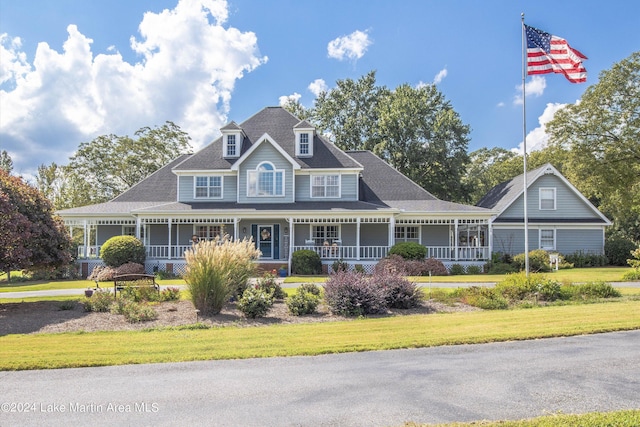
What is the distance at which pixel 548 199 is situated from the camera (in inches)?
1149

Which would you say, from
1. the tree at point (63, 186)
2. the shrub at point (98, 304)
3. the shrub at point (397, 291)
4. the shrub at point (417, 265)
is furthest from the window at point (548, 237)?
the tree at point (63, 186)

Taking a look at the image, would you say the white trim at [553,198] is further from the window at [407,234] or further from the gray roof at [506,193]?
the window at [407,234]

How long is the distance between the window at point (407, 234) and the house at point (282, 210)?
2.4 inches

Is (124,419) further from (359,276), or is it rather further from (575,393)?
(359,276)

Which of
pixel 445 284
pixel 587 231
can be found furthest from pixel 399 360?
pixel 587 231

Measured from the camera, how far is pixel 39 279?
23.7 metres

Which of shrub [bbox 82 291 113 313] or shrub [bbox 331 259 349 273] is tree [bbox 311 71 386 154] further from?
shrub [bbox 82 291 113 313]

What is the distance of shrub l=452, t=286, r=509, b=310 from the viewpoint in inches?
476

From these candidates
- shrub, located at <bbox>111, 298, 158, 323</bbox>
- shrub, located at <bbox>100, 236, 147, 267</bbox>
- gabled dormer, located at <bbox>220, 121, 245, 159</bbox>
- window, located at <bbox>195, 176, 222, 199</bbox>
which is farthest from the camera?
gabled dormer, located at <bbox>220, 121, 245, 159</bbox>

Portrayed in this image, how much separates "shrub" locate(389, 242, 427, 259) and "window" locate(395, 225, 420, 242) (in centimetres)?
399

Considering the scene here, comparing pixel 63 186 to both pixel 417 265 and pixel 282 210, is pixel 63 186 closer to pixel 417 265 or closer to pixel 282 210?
pixel 282 210

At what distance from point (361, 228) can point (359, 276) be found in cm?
1451

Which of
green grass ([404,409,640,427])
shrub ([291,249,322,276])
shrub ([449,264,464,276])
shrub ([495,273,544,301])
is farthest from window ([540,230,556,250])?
green grass ([404,409,640,427])

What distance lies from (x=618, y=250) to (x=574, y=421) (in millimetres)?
28897
